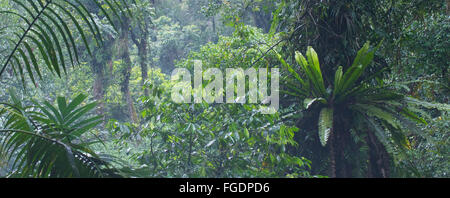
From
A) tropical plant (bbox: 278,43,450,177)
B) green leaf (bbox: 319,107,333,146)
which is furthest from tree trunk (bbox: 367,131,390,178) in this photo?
green leaf (bbox: 319,107,333,146)

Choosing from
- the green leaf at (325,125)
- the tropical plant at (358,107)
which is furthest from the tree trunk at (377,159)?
the green leaf at (325,125)

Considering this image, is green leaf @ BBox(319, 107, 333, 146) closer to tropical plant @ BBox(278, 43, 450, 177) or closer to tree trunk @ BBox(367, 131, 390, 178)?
tropical plant @ BBox(278, 43, 450, 177)

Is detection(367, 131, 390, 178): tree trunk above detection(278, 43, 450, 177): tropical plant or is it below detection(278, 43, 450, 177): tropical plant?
below

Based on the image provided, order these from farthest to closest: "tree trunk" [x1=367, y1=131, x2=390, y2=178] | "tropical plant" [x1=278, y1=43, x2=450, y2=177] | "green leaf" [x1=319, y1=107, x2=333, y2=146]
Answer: "tree trunk" [x1=367, y1=131, x2=390, y2=178]
"tropical plant" [x1=278, y1=43, x2=450, y2=177]
"green leaf" [x1=319, y1=107, x2=333, y2=146]

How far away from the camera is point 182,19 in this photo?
53.7 ft

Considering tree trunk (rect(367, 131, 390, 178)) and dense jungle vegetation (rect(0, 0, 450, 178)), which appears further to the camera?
tree trunk (rect(367, 131, 390, 178))

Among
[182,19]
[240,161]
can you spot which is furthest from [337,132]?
[182,19]

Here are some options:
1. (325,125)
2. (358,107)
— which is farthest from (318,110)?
(325,125)

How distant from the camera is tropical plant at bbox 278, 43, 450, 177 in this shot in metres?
2.37

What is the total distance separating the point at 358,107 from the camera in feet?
8.37

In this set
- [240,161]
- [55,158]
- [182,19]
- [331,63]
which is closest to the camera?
[55,158]

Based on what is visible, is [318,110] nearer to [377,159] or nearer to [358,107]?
[358,107]

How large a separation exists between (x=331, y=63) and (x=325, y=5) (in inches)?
17.4
